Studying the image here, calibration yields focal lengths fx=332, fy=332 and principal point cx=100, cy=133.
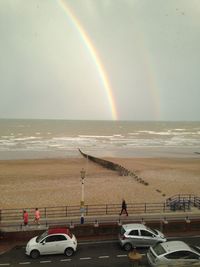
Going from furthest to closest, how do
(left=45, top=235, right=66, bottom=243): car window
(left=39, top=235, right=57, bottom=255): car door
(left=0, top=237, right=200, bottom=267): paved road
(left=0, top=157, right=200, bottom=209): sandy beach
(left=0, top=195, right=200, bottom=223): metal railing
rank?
(left=0, top=157, right=200, bottom=209): sandy beach, (left=0, top=195, right=200, bottom=223): metal railing, (left=45, top=235, right=66, bottom=243): car window, (left=39, top=235, right=57, bottom=255): car door, (left=0, top=237, right=200, bottom=267): paved road

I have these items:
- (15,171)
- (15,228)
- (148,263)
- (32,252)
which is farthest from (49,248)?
(15,171)

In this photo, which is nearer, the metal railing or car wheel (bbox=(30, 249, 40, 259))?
car wheel (bbox=(30, 249, 40, 259))

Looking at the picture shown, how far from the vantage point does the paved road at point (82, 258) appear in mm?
15938

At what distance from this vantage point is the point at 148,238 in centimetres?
1769

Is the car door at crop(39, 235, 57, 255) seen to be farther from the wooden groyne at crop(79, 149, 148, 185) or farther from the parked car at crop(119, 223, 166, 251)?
the wooden groyne at crop(79, 149, 148, 185)

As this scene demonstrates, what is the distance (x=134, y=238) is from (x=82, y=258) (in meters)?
2.96

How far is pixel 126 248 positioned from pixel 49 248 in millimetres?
4060

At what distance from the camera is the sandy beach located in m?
30.8

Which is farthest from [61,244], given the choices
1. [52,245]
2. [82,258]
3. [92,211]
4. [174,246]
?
[92,211]

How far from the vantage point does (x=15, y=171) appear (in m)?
51.6

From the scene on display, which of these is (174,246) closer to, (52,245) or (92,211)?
(52,245)

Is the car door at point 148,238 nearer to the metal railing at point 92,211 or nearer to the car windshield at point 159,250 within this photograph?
the car windshield at point 159,250

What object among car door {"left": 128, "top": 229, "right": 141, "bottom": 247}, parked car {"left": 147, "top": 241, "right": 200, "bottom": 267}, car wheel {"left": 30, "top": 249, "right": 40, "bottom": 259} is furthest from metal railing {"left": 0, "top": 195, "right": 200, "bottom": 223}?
parked car {"left": 147, "top": 241, "right": 200, "bottom": 267}

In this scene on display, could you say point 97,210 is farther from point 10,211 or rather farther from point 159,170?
point 159,170
